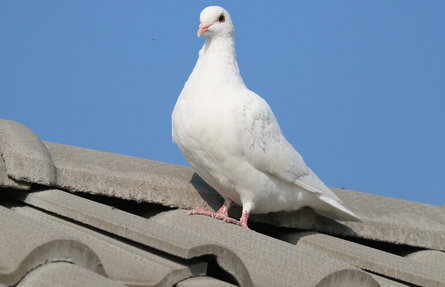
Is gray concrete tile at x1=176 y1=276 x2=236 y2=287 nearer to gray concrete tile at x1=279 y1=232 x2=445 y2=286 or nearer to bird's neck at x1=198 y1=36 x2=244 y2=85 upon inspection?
gray concrete tile at x1=279 y1=232 x2=445 y2=286

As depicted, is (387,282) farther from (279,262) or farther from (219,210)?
(219,210)

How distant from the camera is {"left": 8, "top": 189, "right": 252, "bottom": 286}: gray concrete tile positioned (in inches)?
90.1

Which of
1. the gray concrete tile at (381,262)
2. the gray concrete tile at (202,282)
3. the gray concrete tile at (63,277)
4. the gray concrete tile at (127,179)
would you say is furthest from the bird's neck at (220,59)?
the gray concrete tile at (63,277)

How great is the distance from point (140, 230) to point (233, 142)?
1674 mm

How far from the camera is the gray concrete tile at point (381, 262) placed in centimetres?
313

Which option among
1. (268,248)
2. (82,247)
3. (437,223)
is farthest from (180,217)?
(437,223)

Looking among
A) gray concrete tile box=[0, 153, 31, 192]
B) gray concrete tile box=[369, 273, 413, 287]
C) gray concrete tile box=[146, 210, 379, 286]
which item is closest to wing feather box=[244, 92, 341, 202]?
gray concrete tile box=[146, 210, 379, 286]

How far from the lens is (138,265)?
2418mm

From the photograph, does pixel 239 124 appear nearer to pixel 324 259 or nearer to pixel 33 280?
pixel 324 259

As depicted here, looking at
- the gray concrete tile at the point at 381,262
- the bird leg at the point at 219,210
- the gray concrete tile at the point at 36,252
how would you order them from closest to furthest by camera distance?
the gray concrete tile at the point at 36,252, the gray concrete tile at the point at 381,262, the bird leg at the point at 219,210

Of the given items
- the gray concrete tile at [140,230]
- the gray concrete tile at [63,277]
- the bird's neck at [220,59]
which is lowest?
the gray concrete tile at [63,277]

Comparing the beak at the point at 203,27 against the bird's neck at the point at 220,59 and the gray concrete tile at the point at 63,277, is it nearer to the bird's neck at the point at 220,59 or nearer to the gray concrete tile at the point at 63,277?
the bird's neck at the point at 220,59

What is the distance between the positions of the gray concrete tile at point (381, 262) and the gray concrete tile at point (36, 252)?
1774 millimetres

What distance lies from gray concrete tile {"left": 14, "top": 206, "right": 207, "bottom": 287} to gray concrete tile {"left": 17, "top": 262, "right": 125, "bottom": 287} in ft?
0.69
